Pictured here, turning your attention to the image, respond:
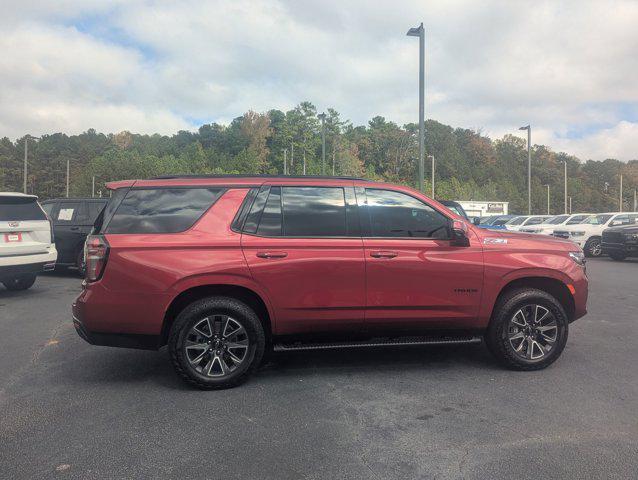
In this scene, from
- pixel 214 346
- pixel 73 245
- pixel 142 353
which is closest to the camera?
pixel 214 346

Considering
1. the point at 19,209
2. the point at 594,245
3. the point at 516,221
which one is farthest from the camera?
the point at 516,221

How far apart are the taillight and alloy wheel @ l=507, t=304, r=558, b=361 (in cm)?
381

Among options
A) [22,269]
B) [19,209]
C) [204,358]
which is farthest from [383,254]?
[19,209]

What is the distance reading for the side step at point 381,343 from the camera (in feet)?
15.2

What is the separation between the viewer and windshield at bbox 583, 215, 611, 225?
20062 millimetres

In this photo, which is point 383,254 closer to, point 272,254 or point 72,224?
point 272,254

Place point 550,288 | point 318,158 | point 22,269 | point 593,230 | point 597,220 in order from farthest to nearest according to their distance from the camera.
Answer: point 318,158
point 597,220
point 593,230
point 22,269
point 550,288

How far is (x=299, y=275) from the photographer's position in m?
4.53

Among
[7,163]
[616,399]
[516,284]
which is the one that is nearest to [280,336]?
[516,284]

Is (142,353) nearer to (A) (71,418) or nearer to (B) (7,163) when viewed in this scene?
(A) (71,418)

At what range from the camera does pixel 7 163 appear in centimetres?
8988

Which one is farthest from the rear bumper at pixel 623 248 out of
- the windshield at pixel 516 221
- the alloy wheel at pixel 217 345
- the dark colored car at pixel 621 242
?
the alloy wheel at pixel 217 345

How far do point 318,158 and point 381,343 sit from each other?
6712cm

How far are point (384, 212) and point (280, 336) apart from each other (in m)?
1.52
